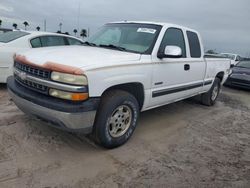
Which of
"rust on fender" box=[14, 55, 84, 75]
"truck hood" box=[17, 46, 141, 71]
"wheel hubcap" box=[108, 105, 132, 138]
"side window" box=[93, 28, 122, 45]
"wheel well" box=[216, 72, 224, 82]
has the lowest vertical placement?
"wheel hubcap" box=[108, 105, 132, 138]

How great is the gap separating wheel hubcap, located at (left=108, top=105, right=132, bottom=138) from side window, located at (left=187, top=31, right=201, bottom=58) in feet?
7.49

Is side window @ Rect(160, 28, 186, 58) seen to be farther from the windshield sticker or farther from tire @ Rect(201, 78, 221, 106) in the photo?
tire @ Rect(201, 78, 221, 106)

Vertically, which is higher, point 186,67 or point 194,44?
point 194,44

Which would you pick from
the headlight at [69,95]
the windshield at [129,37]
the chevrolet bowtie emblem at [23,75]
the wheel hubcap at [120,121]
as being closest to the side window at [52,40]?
the windshield at [129,37]

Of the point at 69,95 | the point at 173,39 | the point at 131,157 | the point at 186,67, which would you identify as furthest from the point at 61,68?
the point at 186,67

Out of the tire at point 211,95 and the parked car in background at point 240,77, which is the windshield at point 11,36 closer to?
the tire at point 211,95

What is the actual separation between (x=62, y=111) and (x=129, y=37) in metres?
2.05

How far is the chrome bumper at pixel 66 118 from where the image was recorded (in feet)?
9.96

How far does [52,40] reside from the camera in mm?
7008

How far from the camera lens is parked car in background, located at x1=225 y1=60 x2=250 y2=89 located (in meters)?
10.5

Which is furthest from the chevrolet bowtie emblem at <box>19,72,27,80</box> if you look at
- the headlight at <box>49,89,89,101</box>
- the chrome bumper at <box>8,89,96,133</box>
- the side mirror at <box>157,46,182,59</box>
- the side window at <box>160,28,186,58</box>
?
the side window at <box>160,28,186,58</box>

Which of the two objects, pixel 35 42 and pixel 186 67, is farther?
pixel 35 42

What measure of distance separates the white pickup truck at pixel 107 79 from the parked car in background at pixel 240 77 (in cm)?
629

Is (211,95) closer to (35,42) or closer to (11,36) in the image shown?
(35,42)
